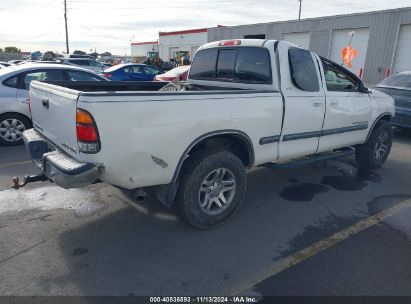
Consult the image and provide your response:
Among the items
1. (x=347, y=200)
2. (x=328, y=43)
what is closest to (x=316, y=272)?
(x=347, y=200)

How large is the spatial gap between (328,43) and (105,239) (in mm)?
24086

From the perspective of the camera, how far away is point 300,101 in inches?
157

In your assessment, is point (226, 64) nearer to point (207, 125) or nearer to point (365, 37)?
point (207, 125)

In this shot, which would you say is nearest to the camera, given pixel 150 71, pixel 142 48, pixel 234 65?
pixel 234 65

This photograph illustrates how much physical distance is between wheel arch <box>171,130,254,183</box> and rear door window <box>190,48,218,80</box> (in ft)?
4.46

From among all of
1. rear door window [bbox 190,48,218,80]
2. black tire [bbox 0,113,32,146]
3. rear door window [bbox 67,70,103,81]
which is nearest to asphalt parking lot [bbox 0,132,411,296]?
rear door window [bbox 190,48,218,80]

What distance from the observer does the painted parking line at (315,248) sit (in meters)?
2.76

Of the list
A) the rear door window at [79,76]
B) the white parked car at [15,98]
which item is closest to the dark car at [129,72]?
the rear door window at [79,76]

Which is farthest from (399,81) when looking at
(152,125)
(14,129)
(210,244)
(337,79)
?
(14,129)

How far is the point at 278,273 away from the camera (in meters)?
2.87

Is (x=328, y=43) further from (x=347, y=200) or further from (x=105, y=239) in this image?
(x=105, y=239)

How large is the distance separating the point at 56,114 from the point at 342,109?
373 centimetres

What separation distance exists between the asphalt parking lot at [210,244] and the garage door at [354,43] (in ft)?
65.0

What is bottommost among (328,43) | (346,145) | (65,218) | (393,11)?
(65,218)
